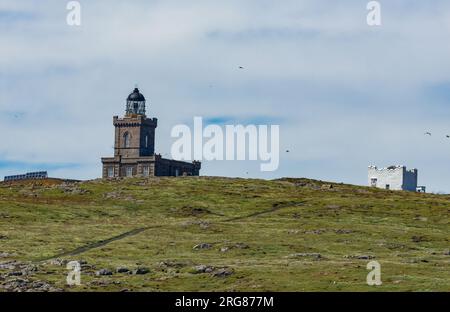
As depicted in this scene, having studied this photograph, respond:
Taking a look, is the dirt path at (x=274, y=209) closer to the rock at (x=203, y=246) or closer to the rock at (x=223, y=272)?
the rock at (x=203, y=246)

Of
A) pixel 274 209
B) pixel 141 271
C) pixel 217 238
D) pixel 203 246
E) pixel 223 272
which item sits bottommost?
pixel 141 271

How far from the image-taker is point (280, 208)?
563 ft

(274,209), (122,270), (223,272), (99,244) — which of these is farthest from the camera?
(274,209)

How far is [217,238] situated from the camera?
134125mm

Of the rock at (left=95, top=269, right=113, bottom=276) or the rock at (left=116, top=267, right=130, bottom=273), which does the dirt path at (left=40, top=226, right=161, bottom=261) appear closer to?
the rock at (left=116, top=267, right=130, bottom=273)

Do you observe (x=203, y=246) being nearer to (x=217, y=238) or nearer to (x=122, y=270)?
(x=217, y=238)

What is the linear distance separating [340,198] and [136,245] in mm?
62795

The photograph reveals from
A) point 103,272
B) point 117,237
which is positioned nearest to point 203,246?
point 117,237

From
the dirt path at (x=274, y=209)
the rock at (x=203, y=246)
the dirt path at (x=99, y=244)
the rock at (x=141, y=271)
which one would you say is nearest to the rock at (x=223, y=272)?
the rock at (x=141, y=271)

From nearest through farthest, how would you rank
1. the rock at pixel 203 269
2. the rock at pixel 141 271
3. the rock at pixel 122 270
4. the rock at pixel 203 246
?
the rock at pixel 203 269 < the rock at pixel 141 271 < the rock at pixel 122 270 < the rock at pixel 203 246

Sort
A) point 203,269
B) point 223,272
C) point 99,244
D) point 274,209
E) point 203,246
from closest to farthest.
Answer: point 223,272
point 203,269
point 203,246
point 99,244
point 274,209

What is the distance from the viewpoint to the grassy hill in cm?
10319

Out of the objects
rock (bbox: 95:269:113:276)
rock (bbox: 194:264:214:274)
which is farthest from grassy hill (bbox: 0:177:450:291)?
rock (bbox: 95:269:113:276)

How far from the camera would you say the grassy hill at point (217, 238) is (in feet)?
339
